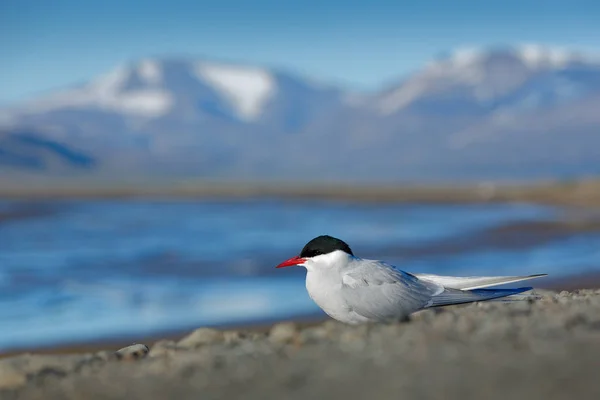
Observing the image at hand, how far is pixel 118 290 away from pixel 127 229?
73.3ft

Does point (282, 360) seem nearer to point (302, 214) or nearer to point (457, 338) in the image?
point (457, 338)

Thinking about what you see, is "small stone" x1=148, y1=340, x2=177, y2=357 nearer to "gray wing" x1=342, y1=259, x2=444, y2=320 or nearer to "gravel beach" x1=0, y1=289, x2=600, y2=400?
"gravel beach" x1=0, y1=289, x2=600, y2=400

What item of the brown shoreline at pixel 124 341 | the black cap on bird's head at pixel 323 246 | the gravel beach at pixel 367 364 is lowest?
the gravel beach at pixel 367 364

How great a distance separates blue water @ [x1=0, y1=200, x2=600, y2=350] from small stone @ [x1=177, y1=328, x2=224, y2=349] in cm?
715

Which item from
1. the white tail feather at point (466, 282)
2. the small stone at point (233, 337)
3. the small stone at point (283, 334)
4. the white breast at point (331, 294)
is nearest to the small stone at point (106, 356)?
the small stone at point (233, 337)

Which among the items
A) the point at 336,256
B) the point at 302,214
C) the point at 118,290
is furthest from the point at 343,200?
the point at 336,256

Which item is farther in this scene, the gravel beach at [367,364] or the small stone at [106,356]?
the small stone at [106,356]

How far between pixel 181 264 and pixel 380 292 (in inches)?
794

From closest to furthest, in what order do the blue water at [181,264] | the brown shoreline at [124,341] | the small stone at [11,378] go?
the small stone at [11,378]
the brown shoreline at [124,341]
the blue water at [181,264]

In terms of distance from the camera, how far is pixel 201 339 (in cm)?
891

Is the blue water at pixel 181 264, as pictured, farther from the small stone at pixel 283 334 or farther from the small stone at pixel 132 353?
the small stone at pixel 283 334

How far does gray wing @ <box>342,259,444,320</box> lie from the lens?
8569 mm

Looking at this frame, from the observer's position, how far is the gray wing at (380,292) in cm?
857

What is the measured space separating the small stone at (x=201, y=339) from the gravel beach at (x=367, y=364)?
0.03 metres
